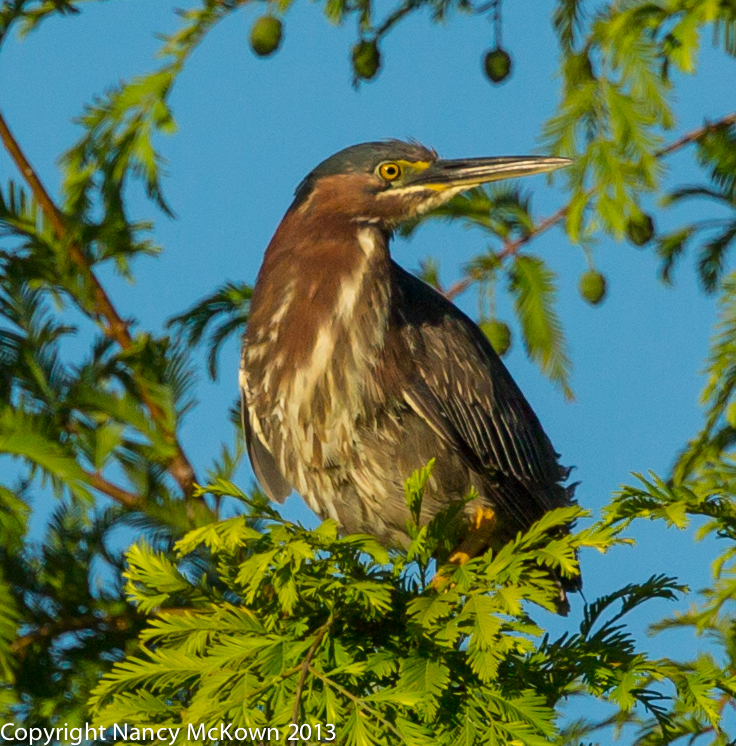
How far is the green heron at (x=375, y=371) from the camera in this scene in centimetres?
353

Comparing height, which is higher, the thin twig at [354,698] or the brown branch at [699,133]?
the brown branch at [699,133]

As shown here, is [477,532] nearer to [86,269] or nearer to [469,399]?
[469,399]

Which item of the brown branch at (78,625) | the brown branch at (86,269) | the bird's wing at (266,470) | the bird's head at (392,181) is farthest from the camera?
the bird's wing at (266,470)

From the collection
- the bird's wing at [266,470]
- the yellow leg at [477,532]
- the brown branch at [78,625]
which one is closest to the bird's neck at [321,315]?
the bird's wing at [266,470]

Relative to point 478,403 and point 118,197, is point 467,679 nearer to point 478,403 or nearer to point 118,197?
point 478,403

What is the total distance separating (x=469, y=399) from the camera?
146 inches

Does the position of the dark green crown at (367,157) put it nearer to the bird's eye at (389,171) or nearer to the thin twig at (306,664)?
the bird's eye at (389,171)

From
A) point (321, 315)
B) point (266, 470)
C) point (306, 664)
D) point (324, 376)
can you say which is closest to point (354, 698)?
point (306, 664)

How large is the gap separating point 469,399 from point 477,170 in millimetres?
712

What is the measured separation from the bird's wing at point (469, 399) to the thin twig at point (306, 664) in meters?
1.16

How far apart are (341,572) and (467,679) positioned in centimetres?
34

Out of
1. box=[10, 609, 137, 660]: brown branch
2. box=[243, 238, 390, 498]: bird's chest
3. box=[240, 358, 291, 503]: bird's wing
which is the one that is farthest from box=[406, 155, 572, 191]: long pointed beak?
box=[10, 609, 137, 660]: brown branch

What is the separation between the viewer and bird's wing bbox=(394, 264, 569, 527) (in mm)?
3609

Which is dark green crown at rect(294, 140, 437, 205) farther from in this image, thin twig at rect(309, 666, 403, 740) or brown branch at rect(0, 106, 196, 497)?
thin twig at rect(309, 666, 403, 740)
